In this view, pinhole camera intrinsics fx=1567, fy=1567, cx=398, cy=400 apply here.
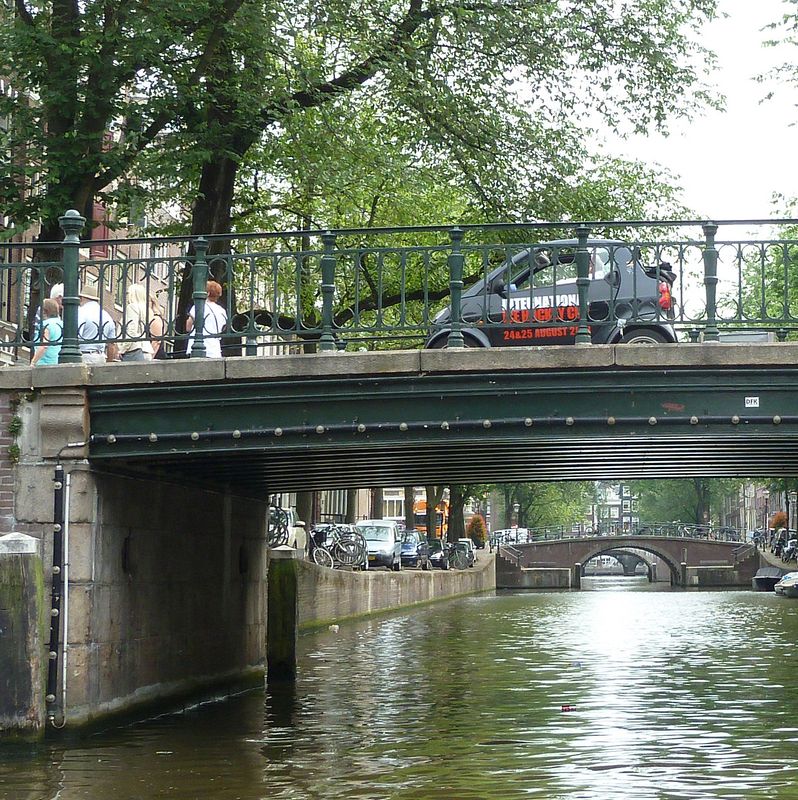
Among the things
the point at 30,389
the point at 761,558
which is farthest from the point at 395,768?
the point at 761,558

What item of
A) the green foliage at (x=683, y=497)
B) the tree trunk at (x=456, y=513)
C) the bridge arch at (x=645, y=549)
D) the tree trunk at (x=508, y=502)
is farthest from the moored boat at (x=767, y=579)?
the green foliage at (x=683, y=497)

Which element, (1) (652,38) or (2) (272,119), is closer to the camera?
(2) (272,119)

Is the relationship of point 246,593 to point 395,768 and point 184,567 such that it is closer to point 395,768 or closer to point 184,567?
point 184,567

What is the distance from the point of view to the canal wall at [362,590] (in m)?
30.4

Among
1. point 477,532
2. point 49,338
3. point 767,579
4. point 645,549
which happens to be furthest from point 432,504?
point 49,338

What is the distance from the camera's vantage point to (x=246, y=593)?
19.4 m

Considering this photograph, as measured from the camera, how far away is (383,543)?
4572 centimetres

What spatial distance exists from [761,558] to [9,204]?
59.8 meters

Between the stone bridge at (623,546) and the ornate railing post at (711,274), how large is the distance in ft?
213

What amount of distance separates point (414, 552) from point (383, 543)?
4.35 meters

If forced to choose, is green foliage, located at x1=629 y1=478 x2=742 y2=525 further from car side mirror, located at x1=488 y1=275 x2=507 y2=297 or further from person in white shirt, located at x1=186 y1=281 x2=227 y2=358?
person in white shirt, located at x1=186 y1=281 x2=227 y2=358

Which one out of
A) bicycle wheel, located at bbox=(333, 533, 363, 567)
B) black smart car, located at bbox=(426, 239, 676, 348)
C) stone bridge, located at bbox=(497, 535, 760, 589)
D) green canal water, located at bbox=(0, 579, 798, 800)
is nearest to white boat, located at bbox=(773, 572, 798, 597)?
bicycle wheel, located at bbox=(333, 533, 363, 567)

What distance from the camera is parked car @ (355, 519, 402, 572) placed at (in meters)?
44.9

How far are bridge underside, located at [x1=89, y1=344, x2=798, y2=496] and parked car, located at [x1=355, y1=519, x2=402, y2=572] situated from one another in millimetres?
30628
